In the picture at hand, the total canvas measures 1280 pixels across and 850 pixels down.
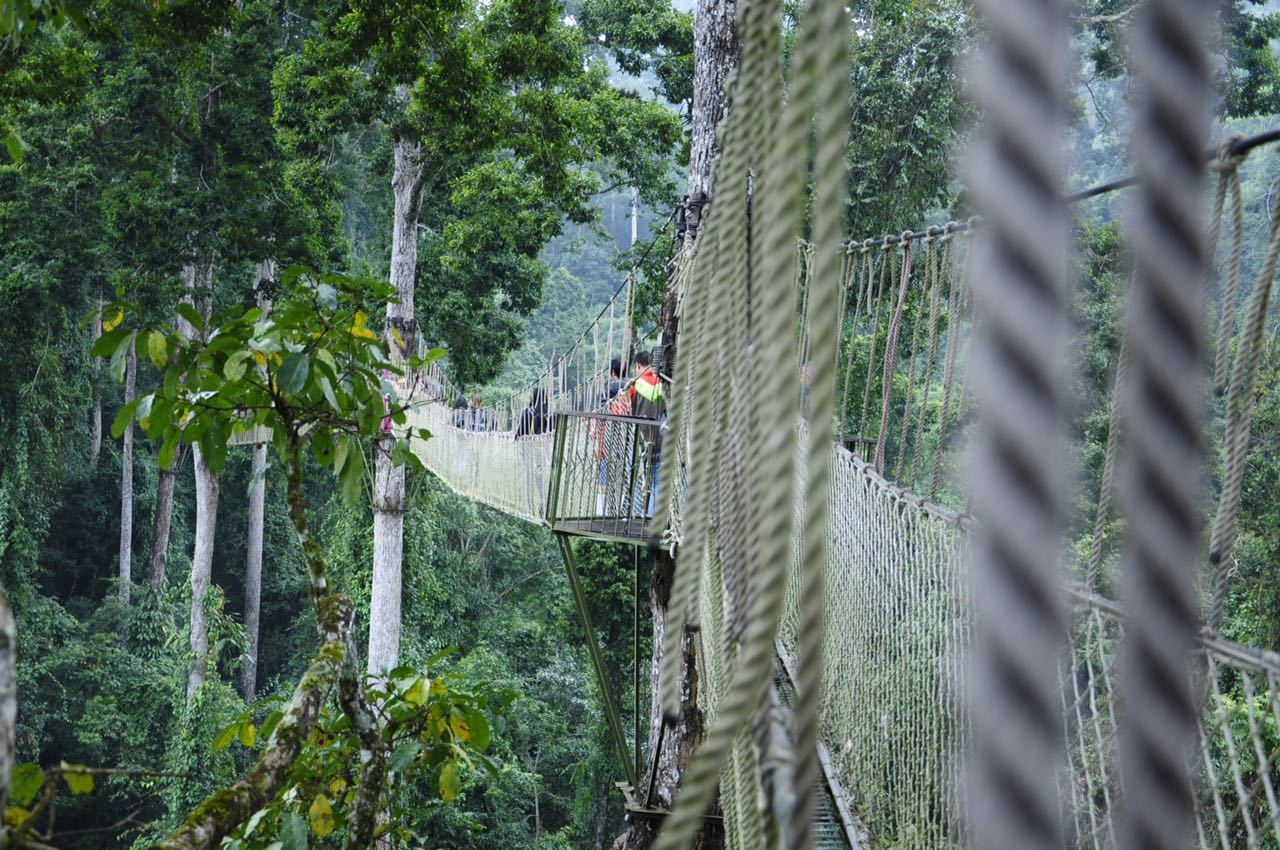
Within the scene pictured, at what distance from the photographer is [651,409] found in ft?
13.0

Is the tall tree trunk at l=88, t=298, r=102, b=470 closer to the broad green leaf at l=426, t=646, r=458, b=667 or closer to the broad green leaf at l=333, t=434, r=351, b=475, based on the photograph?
the broad green leaf at l=333, t=434, r=351, b=475

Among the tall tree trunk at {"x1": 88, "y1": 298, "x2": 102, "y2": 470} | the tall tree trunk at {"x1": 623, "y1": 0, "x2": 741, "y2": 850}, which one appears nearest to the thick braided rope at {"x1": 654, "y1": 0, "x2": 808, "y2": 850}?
the tall tree trunk at {"x1": 623, "y1": 0, "x2": 741, "y2": 850}

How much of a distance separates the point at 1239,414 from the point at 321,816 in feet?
3.46

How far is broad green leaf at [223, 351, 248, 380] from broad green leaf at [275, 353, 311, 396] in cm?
5

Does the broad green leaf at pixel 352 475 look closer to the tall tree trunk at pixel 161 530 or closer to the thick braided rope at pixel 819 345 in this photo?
the thick braided rope at pixel 819 345

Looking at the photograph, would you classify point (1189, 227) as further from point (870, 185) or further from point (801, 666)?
point (870, 185)

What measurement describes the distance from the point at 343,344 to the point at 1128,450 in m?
1.29

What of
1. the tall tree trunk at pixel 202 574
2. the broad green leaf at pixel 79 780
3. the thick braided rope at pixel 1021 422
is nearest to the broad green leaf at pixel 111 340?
the broad green leaf at pixel 79 780

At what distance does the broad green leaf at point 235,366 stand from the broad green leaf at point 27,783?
2.01 feet

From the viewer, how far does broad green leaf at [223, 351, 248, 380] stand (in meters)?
1.27

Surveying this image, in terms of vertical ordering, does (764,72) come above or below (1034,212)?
above

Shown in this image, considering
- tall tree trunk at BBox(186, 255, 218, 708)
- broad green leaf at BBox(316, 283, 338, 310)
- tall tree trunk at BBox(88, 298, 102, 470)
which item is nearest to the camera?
broad green leaf at BBox(316, 283, 338, 310)

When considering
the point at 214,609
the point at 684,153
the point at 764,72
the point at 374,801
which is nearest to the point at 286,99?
the point at 684,153

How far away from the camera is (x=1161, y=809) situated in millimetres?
218
